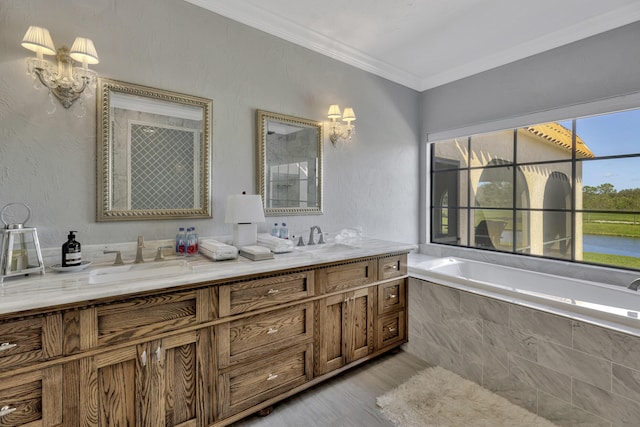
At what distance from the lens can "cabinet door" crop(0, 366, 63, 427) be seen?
105 centimetres

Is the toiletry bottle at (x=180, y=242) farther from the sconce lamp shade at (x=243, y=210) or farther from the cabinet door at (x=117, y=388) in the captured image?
the cabinet door at (x=117, y=388)

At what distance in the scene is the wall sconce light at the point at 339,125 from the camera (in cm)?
259

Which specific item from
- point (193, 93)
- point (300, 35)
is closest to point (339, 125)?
point (300, 35)

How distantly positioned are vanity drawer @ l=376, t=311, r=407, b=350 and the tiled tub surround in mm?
106

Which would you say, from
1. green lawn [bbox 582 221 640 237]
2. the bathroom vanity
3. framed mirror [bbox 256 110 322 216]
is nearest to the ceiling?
framed mirror [bbox 256 110 322 216]

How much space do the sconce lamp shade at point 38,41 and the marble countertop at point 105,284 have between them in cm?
113

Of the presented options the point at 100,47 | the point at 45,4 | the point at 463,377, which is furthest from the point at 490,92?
the point at 45,4

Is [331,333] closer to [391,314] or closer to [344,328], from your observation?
[344,328]

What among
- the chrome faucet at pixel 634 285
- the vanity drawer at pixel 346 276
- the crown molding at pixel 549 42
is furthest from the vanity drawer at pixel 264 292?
the crown molding at pixel 549 42

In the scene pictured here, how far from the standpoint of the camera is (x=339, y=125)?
2.69 meters

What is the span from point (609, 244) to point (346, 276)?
4.90 metres

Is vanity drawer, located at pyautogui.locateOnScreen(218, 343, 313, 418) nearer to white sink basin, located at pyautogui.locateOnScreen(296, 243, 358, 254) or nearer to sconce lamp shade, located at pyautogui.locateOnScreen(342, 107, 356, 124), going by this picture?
white sink basin, located at pyautogui.locateOnScreen(296, 243, 358, 254)

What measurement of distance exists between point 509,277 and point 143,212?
323cm

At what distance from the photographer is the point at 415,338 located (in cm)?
247
